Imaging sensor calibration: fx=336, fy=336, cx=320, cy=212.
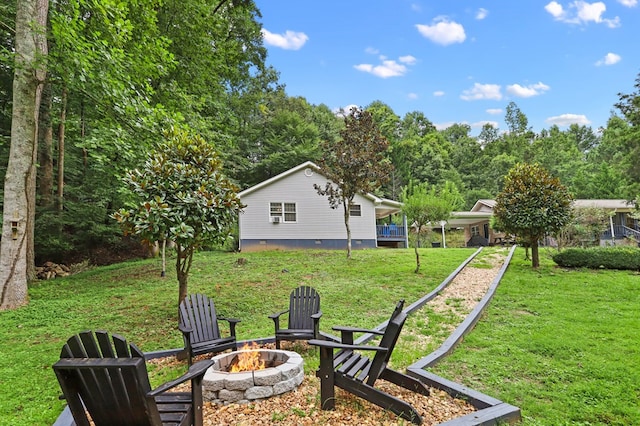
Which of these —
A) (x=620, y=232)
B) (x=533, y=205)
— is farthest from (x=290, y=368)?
(x=620, y=232)

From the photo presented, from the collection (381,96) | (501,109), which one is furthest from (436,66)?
(501,109)

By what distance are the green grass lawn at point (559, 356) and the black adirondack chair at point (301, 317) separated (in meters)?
1.80

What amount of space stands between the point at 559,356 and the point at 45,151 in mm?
16324

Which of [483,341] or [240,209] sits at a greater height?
[240,209]

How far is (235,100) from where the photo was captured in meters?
22.3

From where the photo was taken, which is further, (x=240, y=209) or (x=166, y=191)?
(x=240, y=209)

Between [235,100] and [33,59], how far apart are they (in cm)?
1553

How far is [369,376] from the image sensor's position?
3.19m

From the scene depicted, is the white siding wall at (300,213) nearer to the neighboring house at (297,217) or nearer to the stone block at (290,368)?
the neighboring house at (297,217)

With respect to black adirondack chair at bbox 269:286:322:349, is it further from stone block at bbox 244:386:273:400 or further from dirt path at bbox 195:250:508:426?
stone block at bbox 244:386:273:400

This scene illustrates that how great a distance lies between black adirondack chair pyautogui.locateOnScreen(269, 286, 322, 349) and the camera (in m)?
4.71

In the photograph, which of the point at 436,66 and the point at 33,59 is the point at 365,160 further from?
the point at 436,66

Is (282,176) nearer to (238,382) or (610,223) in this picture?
(238,382)

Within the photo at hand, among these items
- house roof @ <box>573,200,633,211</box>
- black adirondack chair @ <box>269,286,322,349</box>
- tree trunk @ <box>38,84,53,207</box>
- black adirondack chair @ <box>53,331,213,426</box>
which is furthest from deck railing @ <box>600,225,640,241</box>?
tree trunk @ <box>38,84,53,207</box>
